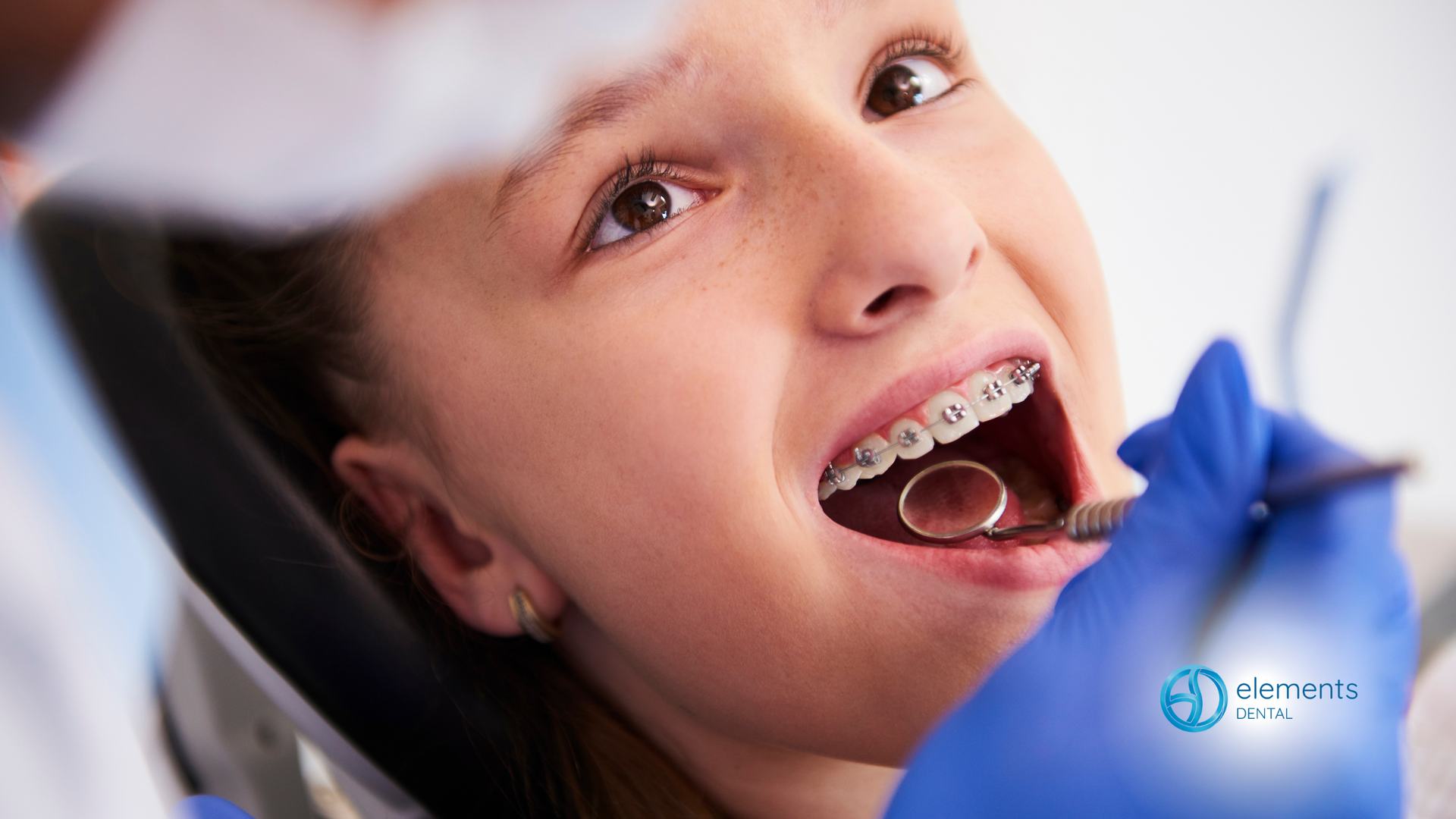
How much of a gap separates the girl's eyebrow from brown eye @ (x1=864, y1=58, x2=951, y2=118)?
20 centimetres

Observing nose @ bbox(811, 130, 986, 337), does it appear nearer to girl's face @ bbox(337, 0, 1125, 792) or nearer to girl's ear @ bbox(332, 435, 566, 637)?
girl's face @ bbox(337, 0, 1125, 792)

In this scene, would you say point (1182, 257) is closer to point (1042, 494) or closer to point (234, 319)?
point (1042, 494)

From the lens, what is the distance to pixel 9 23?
2.54 ft

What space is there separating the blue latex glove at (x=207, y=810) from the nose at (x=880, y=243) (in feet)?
2.53

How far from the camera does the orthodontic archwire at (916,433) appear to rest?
75 centimetres

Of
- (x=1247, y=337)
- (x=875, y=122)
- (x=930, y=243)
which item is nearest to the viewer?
(x=930, y=243)

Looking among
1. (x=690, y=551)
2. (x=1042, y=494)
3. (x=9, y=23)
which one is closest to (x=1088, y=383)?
(x=1042, y=494)

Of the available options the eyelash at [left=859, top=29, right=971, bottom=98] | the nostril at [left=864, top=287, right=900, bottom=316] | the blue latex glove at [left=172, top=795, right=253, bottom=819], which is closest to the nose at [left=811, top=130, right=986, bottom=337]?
the nostril at [left=864, top=287, right=900, bottom=316]

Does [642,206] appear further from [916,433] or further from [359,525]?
[359,525]

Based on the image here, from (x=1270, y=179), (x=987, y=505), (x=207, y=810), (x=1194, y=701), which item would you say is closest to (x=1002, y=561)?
(x=987, y=505)

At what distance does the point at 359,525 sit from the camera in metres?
0.97

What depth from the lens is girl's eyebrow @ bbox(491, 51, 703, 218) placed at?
0.68 metres

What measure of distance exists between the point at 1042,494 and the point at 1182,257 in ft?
1.14

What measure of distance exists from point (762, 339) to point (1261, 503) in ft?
1.15
